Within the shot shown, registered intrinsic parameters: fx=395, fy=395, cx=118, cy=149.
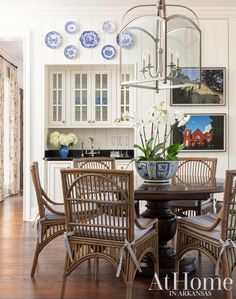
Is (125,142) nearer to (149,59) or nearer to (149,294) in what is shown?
(149,59)

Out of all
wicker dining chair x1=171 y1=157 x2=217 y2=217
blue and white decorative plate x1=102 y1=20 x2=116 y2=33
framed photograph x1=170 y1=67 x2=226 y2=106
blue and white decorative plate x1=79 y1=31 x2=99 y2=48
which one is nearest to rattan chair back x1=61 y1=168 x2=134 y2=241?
wicker dining chair x1=171 y1=157 x2=217 y2=217

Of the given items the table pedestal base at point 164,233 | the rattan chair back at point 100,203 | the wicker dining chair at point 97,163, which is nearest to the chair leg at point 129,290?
the rattan chair back at point 100,203

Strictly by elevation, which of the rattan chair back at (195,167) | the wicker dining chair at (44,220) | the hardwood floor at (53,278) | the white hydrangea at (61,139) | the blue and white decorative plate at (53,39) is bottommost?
the hardwood floor at (53,278)

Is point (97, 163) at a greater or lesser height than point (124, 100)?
lesser

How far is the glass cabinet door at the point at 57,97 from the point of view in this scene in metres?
5.91

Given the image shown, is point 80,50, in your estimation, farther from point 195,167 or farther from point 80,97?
point 195,167

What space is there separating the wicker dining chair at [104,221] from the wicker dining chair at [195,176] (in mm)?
1156

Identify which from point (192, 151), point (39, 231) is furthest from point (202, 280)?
point (192, 151)

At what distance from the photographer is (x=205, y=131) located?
5383 millimetres

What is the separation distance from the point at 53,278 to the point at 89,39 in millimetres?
3401

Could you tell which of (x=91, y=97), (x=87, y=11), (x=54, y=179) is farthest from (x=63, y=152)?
(x=87, y=11)

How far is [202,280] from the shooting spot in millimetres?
3018

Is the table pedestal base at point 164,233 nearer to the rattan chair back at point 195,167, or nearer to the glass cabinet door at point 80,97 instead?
the rattan chair back at point 195,167

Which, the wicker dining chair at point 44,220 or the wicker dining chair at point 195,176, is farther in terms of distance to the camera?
the wicker dining chair at point 195,176
